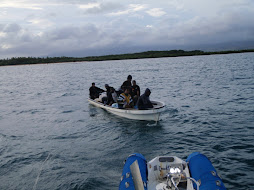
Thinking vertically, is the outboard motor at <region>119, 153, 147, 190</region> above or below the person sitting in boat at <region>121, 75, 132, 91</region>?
below

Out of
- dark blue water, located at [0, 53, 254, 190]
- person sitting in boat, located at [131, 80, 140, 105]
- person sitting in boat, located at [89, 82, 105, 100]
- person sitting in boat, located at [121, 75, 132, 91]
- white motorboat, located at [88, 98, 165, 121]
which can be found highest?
person sitting in boat, located at [121, 75, 132, 91]

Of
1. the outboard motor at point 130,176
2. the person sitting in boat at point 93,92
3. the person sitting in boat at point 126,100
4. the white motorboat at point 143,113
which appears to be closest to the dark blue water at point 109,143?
the white motorboat at point 143,113

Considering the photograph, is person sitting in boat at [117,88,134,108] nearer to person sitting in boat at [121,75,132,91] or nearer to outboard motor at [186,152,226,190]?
person sitting in boat at [121,75,132,91]

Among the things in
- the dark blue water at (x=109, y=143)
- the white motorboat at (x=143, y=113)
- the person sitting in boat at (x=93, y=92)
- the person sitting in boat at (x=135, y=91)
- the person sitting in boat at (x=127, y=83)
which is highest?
the person sitting in boat at (x=127, y=83)

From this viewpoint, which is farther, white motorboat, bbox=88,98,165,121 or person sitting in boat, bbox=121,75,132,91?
person sitting in boat, bbox=121,75,132,91

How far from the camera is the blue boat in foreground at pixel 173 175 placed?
494 centimetres

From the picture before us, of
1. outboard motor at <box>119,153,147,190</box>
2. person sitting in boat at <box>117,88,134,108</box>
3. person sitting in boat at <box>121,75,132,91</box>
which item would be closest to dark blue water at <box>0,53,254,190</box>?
person sitting in boat at <box>117,88,134,108</box>

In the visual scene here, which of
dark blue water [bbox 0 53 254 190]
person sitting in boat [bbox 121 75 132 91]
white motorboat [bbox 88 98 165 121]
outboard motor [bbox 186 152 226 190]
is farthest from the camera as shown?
person sitting in boat [bbox 121 75 132 91]

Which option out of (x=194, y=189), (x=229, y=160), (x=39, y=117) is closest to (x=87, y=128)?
(x=39, y=117)

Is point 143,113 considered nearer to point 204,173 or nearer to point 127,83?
point 127,83

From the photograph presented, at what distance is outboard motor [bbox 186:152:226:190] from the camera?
16.1 feet

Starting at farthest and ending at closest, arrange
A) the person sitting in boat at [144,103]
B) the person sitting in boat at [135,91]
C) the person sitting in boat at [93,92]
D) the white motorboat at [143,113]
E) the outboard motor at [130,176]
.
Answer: the person sitting in boat at [93,92] → the person sitting in boat at [135,91] → the person sitting in boat at [144,103] → the white motorboat at [143,113] → the outboard motor at [130,176]

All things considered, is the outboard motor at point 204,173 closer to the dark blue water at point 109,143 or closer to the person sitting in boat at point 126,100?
the dark blue water at point 109,143

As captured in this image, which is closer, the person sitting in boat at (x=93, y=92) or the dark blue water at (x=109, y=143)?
the dark blue water at (x=109, y=143)
